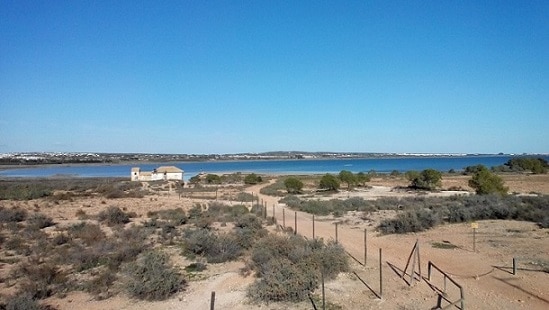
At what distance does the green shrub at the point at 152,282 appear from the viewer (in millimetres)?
11016

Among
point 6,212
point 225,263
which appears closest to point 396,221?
point 225,263

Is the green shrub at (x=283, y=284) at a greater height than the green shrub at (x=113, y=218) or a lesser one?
greater

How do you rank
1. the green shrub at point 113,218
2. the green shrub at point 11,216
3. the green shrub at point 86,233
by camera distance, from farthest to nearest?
the green shrub at point 11,216 → the green shrub at point 113,218 → the green shrub at point 86,233

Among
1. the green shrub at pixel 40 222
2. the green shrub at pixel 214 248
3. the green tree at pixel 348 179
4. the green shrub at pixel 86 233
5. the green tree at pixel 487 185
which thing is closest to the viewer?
the green shrub at pixel 214 248

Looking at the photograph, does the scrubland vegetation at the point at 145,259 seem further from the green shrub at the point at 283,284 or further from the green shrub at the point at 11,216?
the green shrub at the point at 11,216

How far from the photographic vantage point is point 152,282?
11.1 meters

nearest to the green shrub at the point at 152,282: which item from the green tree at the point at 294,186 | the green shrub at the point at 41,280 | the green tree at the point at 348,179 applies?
the green shrub at the point at 41,280

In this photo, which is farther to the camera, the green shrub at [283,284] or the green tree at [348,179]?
the green tree at [348,179]

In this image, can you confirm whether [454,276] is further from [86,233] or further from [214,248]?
[86,233]

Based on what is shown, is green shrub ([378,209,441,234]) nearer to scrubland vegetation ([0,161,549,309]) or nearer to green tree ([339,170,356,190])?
scrubland vegetation ([0,161,549,309])

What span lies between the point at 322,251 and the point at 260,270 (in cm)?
223

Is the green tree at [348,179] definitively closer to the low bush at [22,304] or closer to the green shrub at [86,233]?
the green shrub at [86,233]

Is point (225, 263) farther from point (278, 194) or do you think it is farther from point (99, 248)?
point (278, 194)

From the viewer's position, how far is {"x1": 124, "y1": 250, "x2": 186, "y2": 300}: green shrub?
11016 millimetres
